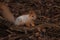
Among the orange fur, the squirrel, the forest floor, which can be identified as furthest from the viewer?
the orange fur

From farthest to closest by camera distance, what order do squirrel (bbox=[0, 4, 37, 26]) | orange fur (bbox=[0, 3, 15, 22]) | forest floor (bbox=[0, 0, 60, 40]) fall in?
1. orange fur (bbox=[0, 3, 15, 22])
2. squirrel (bbox=[0, 4, 37, 26])
3. forest floor (bbox=[0, 0, 60, 40])

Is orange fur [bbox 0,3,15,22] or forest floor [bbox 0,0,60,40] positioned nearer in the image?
forest floor [bbox 0,0,60,40]

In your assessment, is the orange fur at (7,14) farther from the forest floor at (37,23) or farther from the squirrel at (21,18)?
the forest floor at (37,23)

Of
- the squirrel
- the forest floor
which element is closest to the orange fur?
the squirrel

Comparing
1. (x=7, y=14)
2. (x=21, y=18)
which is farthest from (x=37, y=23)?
(x=7, y=14)

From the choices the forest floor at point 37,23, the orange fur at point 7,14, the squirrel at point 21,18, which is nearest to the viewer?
the forest floor at point 37,23

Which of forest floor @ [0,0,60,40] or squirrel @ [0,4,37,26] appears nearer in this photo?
forest floor @ [0,0,60,40]

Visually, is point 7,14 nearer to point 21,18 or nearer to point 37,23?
point 21,18

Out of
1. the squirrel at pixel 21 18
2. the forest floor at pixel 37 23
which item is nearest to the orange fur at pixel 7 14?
the squirrel at pixel 21 18

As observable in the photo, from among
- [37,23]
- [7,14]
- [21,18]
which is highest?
[7,14]

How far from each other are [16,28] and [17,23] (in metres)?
0.17

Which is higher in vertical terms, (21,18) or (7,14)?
(7,14)

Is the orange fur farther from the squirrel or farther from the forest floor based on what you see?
the forest floor

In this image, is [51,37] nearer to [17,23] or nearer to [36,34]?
[36,34]
